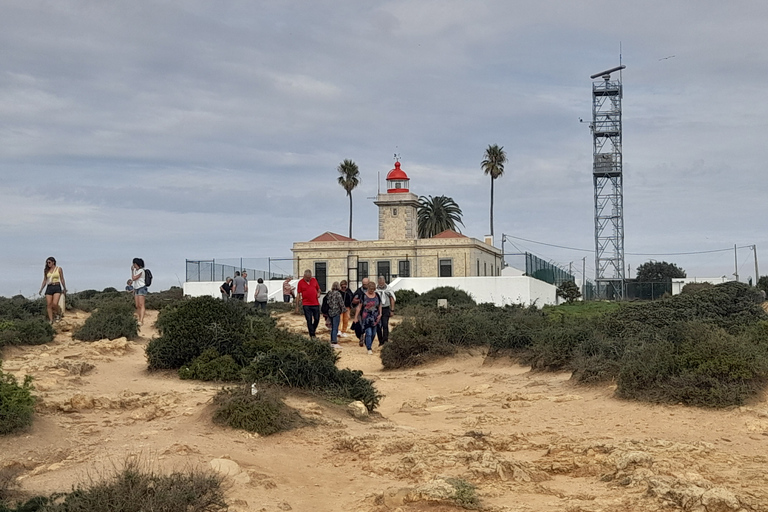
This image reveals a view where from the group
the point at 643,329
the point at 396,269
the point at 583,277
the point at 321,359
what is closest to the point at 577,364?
the point at 643,329

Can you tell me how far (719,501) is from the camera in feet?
22.1

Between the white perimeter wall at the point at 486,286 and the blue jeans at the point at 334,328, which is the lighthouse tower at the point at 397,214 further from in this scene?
the blue jeans at the point at 334,328

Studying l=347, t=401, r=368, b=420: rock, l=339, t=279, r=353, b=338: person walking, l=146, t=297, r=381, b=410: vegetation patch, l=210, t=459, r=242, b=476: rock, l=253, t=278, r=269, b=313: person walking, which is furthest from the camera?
l=253, t=278, r=269, b=313: person walking

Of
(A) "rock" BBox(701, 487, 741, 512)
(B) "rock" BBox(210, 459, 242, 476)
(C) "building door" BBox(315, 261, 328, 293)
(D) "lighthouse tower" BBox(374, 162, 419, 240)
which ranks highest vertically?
(D) "lighthouse tower" BBox(374, 162, 419, 240)

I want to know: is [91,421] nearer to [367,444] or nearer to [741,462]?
[367,444]

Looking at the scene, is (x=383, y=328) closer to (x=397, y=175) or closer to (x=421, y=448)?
(x=421, y=448)

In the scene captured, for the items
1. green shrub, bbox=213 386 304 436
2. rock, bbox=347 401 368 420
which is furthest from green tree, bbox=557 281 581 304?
green shrub, bbox=213 386 304 436

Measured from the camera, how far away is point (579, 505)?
6934 millimetres

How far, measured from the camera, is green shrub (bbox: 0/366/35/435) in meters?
8.71

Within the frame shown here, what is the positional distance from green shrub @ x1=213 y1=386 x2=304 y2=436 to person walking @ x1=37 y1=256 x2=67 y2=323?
1101 cm

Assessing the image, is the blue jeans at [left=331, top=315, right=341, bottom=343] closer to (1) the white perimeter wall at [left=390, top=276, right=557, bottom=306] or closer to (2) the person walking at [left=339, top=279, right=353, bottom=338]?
(2) the person walking at [left=339, top=279, right=353, bottom=338]

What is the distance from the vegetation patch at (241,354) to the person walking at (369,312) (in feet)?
13.3

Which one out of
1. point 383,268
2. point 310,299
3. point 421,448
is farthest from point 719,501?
point 383,268

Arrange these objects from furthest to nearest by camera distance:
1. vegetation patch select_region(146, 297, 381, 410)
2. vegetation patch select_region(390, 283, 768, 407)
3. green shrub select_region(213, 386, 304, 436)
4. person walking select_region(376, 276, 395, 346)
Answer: person walking select_region(376, 276, 395, 346)
vegetation patch select_region(146, 297, 381, 410)
vegetation patch select_region(390, 283, 768, 407)
green shrub select_region(213, 386, 304, 436)
